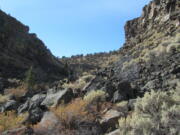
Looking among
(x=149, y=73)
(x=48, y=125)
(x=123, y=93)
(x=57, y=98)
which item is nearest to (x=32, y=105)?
(x=57, y=98)

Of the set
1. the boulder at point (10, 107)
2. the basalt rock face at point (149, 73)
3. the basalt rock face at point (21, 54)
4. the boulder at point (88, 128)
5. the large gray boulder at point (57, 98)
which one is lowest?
the boulder at point (88, 128)

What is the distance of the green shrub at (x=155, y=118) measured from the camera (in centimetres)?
1441

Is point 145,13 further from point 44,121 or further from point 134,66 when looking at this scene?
point 44,121

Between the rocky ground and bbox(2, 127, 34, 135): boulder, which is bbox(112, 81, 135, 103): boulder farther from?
bbox(2, 127, 34, 135): boulder

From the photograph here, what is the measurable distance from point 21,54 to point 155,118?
49.5 meters

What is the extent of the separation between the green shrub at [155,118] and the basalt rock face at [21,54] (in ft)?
122

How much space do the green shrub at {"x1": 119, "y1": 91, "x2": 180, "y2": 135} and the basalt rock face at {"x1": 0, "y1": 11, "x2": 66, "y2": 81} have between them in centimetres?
3714

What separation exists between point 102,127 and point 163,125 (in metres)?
4.75

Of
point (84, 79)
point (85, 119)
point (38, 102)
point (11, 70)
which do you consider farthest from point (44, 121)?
point (11, 70)

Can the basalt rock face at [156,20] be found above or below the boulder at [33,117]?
above

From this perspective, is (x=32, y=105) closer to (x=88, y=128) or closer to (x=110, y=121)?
(x=88, y=128)

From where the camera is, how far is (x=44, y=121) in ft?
66.3

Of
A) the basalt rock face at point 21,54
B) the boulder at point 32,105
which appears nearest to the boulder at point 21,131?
the boulder at point 32,105

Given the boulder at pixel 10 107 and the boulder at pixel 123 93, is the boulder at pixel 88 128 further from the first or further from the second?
the boulder at pixel 10 107
